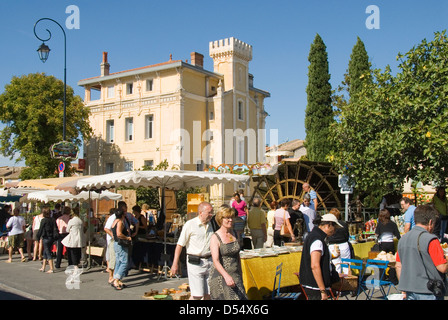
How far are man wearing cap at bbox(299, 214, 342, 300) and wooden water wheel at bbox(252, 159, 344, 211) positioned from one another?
1697 centimetres

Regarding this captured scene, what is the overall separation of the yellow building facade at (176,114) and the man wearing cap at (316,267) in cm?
2873

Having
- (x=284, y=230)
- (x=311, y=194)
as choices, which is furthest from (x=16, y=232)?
(x=311, y=194)

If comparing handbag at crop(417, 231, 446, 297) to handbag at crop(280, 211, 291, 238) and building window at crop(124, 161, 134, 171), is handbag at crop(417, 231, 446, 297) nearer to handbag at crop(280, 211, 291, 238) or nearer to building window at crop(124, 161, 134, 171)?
handbag at crop(280, 211, 291, 238)

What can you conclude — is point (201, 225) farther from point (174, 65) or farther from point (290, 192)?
point (174, 65)

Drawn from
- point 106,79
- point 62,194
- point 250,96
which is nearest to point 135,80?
point 106,79

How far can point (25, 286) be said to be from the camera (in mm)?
9984

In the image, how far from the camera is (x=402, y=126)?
532 inches

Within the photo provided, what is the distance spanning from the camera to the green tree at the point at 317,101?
27.1 metres

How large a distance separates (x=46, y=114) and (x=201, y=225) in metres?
30.1

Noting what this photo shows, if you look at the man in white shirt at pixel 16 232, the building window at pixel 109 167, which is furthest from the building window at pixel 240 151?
the man in white shirt at pixel 16 232

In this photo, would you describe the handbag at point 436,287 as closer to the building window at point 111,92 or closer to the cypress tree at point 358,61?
the cypress tree at point 358,61

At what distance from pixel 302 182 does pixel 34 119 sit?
2045 cm
